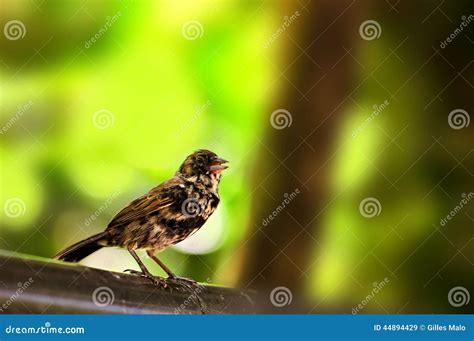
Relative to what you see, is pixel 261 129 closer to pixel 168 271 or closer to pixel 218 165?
pixel 218 165

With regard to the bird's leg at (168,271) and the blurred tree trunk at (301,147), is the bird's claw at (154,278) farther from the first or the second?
the blurred tree trunk at (301,147)

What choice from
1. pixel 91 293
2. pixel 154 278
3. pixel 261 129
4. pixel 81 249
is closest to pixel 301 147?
pixel 261 129

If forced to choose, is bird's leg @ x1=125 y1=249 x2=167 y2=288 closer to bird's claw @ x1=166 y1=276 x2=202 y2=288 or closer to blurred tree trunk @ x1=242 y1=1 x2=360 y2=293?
bird's claw @ x1=166 y1=276 x2=202 y2=288

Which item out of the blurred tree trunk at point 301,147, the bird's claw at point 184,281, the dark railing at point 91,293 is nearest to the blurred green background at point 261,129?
the blurred tree trunk at point 301,147

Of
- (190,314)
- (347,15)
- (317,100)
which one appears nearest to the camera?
(190,314)

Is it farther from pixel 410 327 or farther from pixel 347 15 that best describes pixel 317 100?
pixel 410 327

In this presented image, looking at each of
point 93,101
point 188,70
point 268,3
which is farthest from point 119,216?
point 268,3

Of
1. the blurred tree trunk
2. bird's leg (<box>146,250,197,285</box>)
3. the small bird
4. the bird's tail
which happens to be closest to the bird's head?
the small bird
